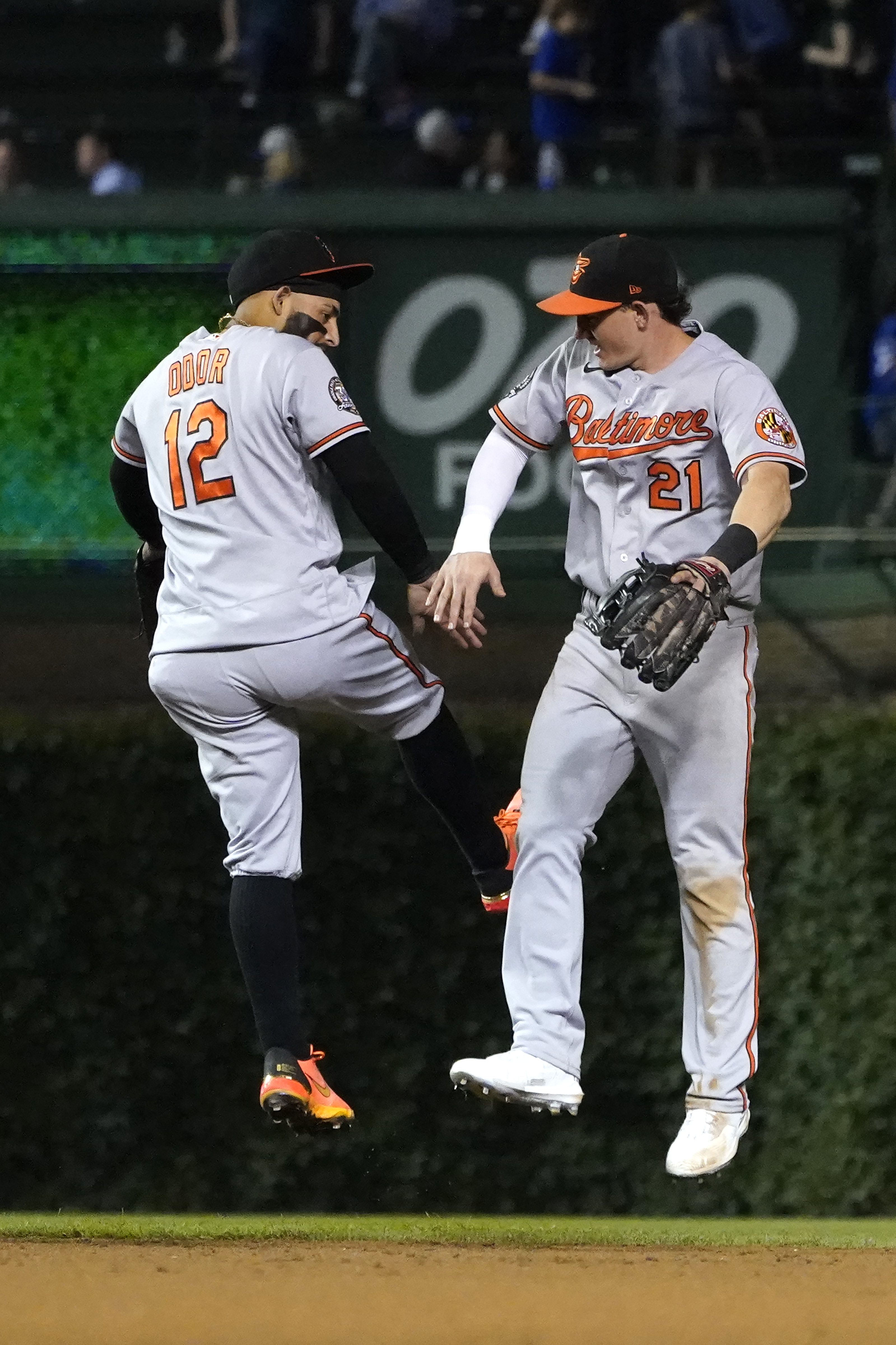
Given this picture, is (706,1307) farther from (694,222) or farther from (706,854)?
(694,222)

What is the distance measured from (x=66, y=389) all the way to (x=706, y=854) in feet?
12.5

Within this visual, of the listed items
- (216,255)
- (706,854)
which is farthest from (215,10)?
(706,854)

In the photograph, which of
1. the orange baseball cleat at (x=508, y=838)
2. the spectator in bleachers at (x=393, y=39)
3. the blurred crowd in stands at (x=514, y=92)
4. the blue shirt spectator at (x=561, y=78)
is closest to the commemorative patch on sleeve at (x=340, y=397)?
the orange baseball cleat at (x=508, y=838)

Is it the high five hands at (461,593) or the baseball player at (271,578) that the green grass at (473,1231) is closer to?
the baseball player at (271,578)

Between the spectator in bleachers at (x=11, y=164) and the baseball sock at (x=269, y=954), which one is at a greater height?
the spectator in bleachers at (x=11, y=164)

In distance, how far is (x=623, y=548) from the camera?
4574 millimetres

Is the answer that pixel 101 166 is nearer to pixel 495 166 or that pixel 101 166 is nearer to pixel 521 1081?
pixel 495 166

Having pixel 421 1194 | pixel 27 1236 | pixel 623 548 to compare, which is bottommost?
pixel 421 1194

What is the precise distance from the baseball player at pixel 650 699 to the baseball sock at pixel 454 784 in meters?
0.18

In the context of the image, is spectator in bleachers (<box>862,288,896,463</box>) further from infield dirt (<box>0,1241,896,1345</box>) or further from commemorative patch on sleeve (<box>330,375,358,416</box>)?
infield dirt (<box>0,1241,896,1345</box>)

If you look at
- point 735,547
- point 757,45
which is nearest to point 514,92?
point 757,45

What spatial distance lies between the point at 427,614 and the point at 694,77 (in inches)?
225

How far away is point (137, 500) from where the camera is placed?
478 centimetres

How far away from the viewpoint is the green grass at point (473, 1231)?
538cm
